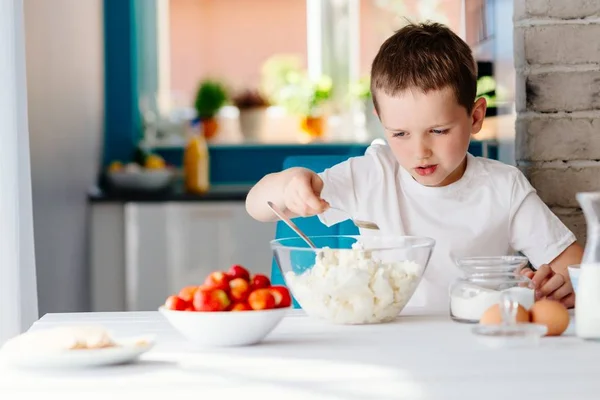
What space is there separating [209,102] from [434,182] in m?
2.86

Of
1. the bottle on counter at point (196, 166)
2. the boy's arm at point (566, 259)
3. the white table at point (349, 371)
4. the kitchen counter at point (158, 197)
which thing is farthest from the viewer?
the bottle on counter at point (196, 166)

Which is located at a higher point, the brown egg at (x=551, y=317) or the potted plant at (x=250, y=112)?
the potted plant at (x=250, y=112)

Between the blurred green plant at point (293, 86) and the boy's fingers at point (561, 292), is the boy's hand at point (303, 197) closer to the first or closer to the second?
the boy's fingers at point (561, 292)

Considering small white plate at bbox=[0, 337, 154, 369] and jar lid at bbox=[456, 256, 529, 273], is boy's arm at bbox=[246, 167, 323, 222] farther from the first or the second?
small white plate at bbox=[0, 337, 154, 369]

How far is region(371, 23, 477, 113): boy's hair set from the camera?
1.70 meters

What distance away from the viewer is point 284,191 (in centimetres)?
167

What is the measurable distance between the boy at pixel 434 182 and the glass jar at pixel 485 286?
197 millimetres

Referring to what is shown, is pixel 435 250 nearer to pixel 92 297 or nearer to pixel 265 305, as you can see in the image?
pixel 265 305

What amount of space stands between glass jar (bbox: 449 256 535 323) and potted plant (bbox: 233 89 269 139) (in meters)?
3.24

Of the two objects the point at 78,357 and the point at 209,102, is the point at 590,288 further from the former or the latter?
the point at 209,102

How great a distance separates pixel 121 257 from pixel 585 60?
2398mm

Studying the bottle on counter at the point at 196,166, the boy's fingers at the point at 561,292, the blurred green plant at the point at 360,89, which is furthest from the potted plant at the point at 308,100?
the boy's fingers at the point at 561,292

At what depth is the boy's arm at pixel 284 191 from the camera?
1.57 metres

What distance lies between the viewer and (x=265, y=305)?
127 centimetres
